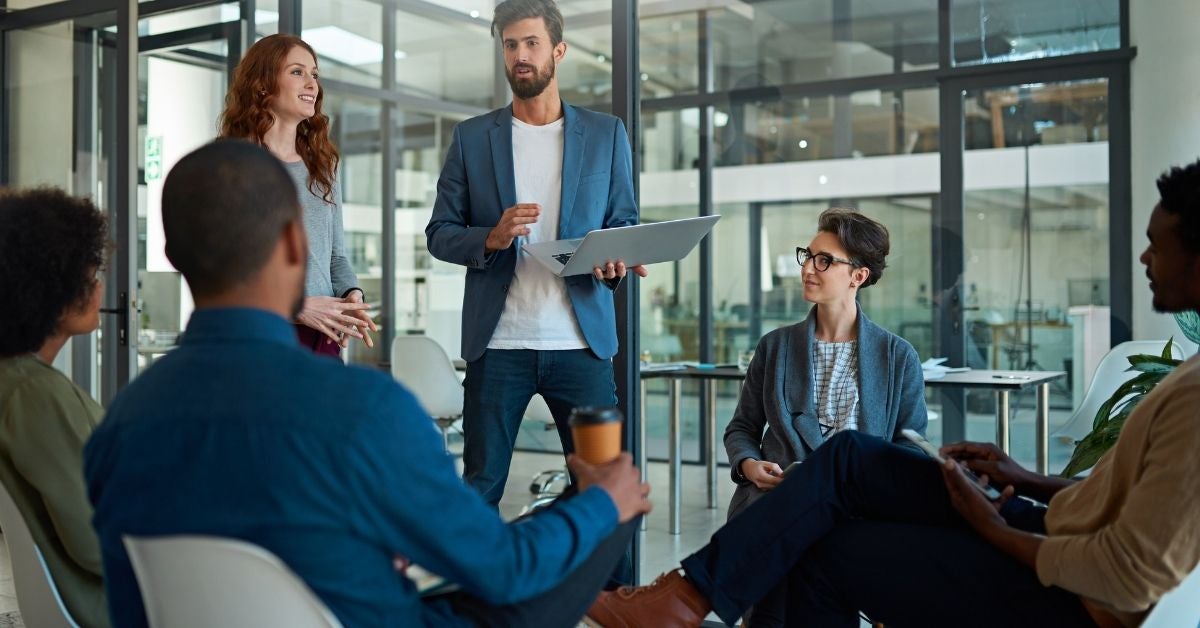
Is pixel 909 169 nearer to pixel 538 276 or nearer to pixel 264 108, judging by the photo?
pixel 538 276

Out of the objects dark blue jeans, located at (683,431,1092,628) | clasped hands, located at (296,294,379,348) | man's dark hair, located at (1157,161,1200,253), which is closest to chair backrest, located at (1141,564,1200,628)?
dark blue jeans, located at (683,431,1092,628)

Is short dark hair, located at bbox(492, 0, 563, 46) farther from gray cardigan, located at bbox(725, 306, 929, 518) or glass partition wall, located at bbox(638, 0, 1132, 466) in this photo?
gray cardigan, located at bbox(725, 306, 929, 518)

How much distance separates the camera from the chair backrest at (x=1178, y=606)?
63.1 inches

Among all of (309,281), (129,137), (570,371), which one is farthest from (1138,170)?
(129,137)

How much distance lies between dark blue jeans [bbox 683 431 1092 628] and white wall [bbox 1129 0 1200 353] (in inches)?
60.2

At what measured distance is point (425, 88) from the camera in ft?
18.5

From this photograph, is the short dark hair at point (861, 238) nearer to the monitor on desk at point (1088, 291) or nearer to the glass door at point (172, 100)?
the monitor on desk at point (1088, 291)

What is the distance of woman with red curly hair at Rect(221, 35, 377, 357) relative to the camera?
2809 millimetres

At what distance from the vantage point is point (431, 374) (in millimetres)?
5316

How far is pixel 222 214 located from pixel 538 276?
1.60 m

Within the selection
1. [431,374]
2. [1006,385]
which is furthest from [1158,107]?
[431,374]

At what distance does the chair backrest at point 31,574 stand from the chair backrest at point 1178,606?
1673 millimetres

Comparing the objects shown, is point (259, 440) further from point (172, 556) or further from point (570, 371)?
point (570, 371)

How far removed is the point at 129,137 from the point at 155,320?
78cm
